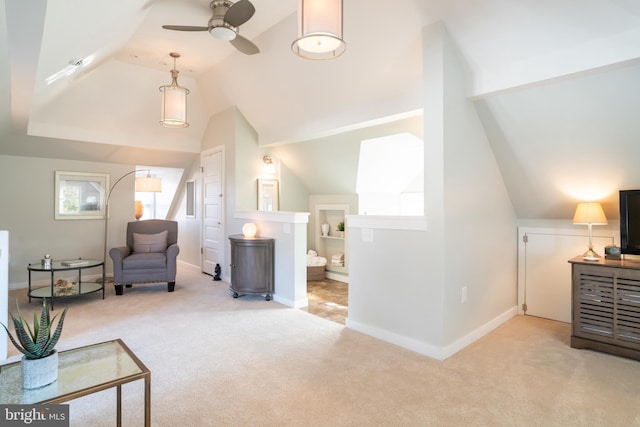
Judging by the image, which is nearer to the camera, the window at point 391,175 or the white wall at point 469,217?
the white wall at point 469,217

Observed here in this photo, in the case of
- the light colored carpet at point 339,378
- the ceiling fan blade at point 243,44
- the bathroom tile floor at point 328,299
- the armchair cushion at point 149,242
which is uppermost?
the ceiling fan blade at point 243,44

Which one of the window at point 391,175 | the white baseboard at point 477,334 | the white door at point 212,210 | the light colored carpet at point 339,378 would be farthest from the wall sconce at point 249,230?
the white baseboard at point 477,334

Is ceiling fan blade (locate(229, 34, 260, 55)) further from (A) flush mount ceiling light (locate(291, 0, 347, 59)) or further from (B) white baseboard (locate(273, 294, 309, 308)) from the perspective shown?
(B) white baseboard (locate(273, 294, 309, 308))

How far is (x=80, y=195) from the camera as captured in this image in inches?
233

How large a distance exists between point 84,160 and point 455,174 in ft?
19.1

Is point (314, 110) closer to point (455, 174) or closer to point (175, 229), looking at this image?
point (455, 174)

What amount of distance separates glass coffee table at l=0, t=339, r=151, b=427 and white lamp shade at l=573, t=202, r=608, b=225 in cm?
368

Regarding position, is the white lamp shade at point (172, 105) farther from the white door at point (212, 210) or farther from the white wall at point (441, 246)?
the white wall at point (441, 246)

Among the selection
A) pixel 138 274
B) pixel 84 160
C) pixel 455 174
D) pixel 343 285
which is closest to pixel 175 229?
pixel 138 274

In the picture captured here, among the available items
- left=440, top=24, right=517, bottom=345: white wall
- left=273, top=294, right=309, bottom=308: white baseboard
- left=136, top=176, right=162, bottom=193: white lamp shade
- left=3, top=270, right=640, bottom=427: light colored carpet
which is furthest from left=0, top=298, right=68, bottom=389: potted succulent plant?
left=136, top=176, right=162, bottom=193: white lamp shade

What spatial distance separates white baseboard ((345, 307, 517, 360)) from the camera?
9.57 ft

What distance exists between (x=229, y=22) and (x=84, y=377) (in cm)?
279

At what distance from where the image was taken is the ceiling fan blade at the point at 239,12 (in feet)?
9.04

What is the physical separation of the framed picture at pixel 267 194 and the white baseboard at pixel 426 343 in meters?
2.86
